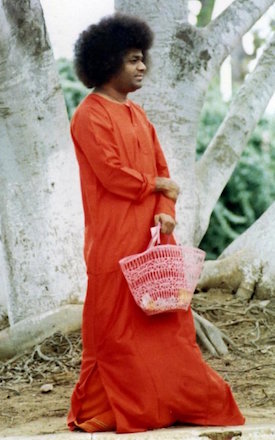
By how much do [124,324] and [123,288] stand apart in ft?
0.57

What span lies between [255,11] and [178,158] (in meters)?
1.43

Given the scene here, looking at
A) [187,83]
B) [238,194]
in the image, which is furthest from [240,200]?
[187,83]

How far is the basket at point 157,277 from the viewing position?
164 inches

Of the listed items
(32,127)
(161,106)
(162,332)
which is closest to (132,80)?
(162,332)

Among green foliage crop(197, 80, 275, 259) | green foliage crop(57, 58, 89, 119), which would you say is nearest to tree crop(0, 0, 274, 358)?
green foliage crop(197, 80, 275, 259)

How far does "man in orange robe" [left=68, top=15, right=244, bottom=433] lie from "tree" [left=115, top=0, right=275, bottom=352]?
2.45m

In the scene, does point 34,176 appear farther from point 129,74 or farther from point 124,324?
point 124,324

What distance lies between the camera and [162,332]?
4.31 meters

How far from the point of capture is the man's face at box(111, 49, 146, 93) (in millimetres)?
4375

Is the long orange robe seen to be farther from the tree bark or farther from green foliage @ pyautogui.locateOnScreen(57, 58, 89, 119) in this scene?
green foliage @ pyautogui.locateOnScreen(57, 58, 89, 119)

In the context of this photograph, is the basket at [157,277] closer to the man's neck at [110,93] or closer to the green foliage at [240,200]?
the man's neck at [110,93]

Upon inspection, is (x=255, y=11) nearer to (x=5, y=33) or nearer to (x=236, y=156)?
(x=236, y=156)

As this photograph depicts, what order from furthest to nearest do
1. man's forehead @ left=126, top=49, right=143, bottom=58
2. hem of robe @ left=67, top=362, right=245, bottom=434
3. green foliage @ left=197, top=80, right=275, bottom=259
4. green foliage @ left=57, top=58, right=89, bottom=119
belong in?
green foliage @ left=57, top=58, right=89, bottom=119 → green foliage @ left=197, top=80, right=275, bottom=259 → man's forehead @ left=126, top=49, right=143, bottom=58 → hem of robe @ left=67, top=362, right=245, bottom=434

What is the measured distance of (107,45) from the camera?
4.42 metres
